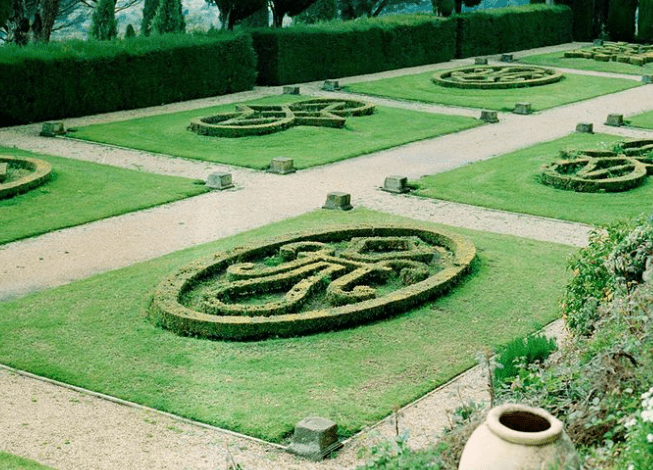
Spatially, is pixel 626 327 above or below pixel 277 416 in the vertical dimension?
above

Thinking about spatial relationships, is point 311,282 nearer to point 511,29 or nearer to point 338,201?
point 338,201

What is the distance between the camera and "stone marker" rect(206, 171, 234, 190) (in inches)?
670

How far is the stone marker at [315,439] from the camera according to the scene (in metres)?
8.03

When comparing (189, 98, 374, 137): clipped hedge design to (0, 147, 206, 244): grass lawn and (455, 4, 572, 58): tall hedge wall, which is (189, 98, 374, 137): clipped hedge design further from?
(455, 4, 572, 58): tall hedge wall

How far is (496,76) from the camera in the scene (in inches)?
1202

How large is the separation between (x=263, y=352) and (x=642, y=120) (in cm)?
1644

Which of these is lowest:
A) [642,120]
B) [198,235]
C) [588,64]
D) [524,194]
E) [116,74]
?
[588,64]

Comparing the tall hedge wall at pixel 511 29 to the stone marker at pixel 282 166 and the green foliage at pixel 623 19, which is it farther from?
the stone marker at pixel 282 166

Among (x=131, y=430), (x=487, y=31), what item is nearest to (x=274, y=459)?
(x=131, y=430)

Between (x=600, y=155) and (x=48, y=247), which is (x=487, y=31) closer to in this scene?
(x=600, y=155)

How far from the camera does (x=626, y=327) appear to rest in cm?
827

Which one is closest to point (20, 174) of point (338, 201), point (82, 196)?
point (82, 196)

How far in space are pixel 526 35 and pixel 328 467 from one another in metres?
33.9

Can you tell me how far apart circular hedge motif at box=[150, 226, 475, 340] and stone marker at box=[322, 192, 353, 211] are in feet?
7.00
